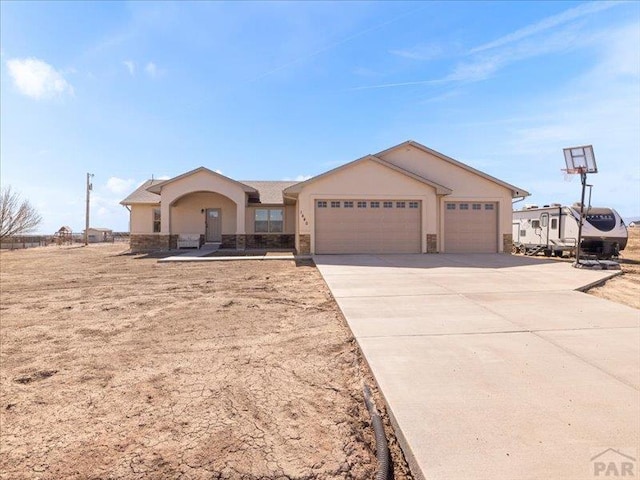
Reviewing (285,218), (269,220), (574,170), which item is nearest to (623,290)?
(574,170)

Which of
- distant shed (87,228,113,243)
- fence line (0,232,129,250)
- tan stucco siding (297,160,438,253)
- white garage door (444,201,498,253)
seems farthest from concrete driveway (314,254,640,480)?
distant shed (87,228,113,243)

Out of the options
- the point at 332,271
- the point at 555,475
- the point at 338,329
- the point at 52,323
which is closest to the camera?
the point at 555,475

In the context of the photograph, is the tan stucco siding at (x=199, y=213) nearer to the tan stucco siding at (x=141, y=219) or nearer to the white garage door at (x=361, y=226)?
the tan stucco siding at (x=141, y=219)

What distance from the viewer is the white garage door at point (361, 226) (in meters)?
17.0

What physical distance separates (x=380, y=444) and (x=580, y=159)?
14.0 m

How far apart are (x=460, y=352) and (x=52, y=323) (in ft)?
22.1

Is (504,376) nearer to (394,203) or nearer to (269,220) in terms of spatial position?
(394,203)

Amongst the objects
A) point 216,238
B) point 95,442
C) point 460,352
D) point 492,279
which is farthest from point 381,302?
point 216,238

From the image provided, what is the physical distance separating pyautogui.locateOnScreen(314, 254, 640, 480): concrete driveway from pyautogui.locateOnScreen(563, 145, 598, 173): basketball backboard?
6834 mm

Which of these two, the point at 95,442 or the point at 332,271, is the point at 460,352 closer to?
the point at 95,442

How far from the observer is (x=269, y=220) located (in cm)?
2286

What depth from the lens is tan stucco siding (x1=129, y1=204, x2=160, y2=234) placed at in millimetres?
23219

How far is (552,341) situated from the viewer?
5.00 meters

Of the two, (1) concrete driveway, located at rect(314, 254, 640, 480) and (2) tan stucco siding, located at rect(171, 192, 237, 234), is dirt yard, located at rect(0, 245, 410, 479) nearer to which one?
(1) concrete driveway, located at rect(314, 254, 640, 480)
